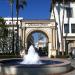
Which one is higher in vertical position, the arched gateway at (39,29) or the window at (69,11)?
the window at (69,11)

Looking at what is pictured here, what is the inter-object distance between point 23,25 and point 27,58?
2338 cm

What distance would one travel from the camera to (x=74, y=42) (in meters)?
53.6

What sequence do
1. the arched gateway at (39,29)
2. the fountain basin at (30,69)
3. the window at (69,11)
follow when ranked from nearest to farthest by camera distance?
the fountain basin at (30,69) → the arched gateway at (39,29) → the window at (69,11)

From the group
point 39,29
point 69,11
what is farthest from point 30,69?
point 69,11

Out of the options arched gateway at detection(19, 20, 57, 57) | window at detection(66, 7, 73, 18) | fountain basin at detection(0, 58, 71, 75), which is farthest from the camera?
window at detection(66, 7, 73, 18)

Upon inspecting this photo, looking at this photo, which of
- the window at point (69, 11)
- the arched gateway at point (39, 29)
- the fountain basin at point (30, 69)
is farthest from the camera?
the window at point (69, 11)

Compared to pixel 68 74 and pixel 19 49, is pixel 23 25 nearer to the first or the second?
pixel 19 49

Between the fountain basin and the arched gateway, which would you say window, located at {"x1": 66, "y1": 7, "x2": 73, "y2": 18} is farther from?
the fountain basin

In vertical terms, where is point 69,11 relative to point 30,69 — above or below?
above

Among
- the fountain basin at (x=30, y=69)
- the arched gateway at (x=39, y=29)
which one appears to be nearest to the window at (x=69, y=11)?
the arched gateway at (x=39, y=29)

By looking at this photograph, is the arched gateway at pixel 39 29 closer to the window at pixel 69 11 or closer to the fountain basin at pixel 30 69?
the window at pixel 69 11

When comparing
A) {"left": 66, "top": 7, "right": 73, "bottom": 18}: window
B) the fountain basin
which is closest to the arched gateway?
{"left": 66, "top": 7, "right": 73, "bottom": 18}: window

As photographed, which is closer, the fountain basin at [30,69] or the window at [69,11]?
the fountain basin at [30,69]

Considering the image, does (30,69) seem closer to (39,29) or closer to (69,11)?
(39,29)
